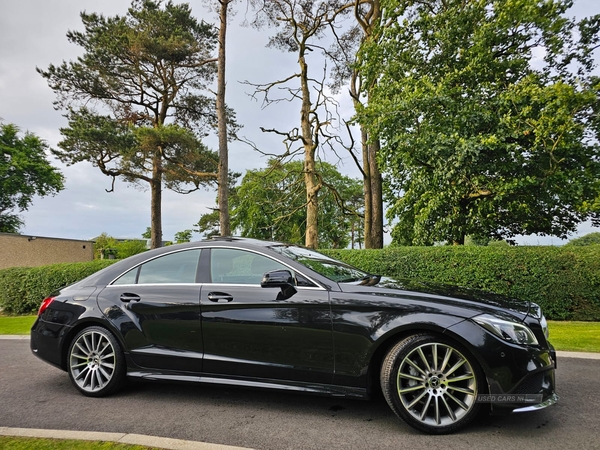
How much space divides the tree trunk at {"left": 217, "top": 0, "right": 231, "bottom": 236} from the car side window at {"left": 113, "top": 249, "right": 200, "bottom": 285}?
967 centimetres

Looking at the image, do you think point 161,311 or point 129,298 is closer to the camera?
point 161,311

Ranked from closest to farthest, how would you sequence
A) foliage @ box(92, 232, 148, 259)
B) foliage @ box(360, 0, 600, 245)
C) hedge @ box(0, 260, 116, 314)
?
foliage @ box(360, 0, 600, 245) → hedge @ box(0, 260, 116, 314) → foliage @ box(92, 232, 148, 259)

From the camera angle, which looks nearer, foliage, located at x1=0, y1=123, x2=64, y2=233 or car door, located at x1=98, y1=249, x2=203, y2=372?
car door, located at x1=98, y1=249, x2=203, y2=372

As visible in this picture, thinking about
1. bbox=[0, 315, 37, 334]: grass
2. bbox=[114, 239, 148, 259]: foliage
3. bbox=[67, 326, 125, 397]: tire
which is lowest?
bbox=[0, 315, 37, 334]: grass

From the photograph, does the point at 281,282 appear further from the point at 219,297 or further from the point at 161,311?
the point at 161,311

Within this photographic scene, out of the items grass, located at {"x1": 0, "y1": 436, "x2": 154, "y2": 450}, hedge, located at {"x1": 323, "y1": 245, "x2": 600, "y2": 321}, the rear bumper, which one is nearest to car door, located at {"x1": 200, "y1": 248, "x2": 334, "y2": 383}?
grass, located at {"x1": 0, "y1": 436, "x2": 154, "y2": 450}

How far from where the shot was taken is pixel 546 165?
36.5ft

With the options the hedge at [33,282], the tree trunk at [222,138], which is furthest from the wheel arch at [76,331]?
the tree trunk at [222,138]

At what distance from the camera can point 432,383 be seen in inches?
112

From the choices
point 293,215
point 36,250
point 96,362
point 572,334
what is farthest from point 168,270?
point 36,250

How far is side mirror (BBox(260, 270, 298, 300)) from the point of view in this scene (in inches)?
125

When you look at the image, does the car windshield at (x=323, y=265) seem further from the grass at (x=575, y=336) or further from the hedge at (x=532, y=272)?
the hedge at (x=532, y=272)

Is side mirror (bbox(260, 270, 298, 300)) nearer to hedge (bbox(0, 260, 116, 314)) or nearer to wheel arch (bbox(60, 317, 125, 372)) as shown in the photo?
wheel arch (bbox(60, 317, 125, 372))

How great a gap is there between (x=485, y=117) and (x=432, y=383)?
31.9ft
